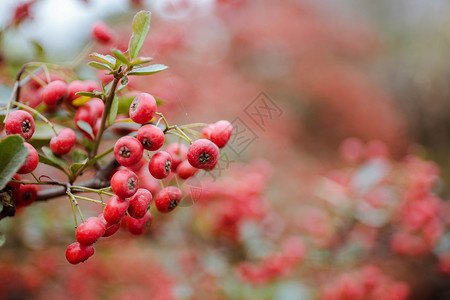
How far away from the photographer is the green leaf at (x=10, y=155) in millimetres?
653

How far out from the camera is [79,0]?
4.62 ft

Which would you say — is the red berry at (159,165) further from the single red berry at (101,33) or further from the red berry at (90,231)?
the single red berry at (101,33)

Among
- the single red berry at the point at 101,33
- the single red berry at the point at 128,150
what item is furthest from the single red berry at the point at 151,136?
the single red berry at the point at 101,33

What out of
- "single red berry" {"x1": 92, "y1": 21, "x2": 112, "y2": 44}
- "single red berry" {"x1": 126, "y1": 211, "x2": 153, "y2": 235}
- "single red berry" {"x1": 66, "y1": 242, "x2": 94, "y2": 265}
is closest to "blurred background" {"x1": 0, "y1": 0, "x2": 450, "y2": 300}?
"single red berry" {"x1": 92, "y1": 21, "x2": 112, "y2": 44}

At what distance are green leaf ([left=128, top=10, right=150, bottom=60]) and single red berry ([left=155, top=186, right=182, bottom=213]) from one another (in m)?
0.30

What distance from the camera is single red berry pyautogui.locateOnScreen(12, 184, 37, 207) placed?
2.55 feet

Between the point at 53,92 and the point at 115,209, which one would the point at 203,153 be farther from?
the point at 53,92

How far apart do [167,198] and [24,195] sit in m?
0.31

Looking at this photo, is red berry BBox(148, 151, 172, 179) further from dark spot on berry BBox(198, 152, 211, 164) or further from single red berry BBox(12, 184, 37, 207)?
single red berry BBox(12, 184, 37, 207)

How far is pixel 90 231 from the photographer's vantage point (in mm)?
701

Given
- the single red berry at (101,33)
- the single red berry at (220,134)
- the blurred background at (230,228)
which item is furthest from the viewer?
the blurred background at (230,228)

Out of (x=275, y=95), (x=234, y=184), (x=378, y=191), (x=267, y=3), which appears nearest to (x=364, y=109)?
(x=275, y=95)

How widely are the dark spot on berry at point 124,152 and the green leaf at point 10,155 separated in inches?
6.5

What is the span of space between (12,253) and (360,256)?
1863mm
